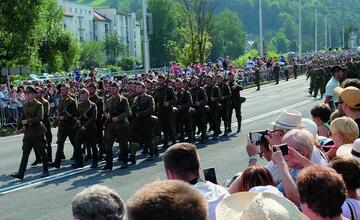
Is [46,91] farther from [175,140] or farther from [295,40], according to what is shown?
[295,40]

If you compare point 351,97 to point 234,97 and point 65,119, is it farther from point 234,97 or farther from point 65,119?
point 234,97

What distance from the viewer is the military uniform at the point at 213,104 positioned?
16531 mm

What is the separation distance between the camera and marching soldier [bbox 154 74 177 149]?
49.1ft

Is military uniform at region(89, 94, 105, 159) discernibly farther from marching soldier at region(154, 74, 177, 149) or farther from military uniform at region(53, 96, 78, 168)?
marching soldier at region(154, 74, 177, 149)

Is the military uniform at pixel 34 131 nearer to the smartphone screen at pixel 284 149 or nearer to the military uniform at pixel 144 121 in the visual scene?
the military uniform at pixel 144 121

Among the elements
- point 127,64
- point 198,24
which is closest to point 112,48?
point 127,64

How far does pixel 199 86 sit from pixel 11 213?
27.0 ft

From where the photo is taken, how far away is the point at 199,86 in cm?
1623

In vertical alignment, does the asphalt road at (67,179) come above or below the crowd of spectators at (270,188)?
below

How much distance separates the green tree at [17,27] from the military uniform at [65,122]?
1529 centimetres

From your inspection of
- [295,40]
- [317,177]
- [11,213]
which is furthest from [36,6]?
[295,40]

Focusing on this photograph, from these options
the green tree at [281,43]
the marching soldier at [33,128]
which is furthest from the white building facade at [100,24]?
the marching soldier at [33,128]

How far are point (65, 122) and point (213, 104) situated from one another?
5.02 m

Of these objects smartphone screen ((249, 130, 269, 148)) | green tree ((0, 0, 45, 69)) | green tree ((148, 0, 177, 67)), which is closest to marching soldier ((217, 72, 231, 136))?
smartphone screen ((249, 130, 269, 148))
